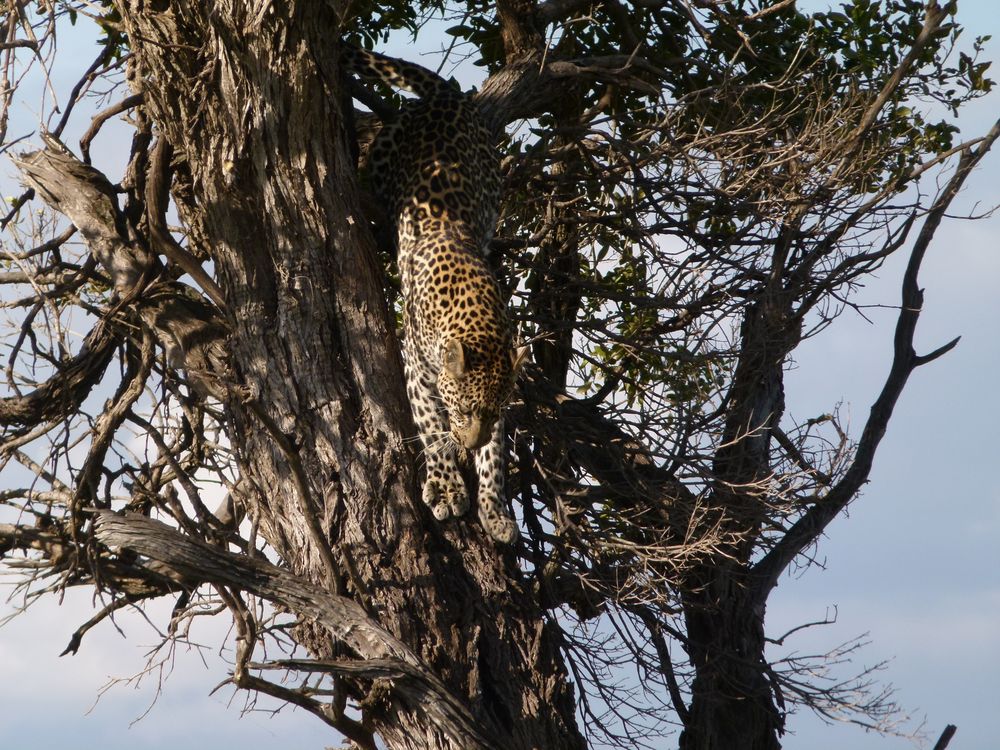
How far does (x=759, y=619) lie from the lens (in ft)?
29.6

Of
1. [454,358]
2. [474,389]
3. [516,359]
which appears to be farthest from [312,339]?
[516,359]

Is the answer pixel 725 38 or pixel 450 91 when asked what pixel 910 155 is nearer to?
pixel 725 38

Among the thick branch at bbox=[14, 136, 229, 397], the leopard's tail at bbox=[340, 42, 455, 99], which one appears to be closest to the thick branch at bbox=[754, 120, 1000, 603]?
the leopard's tail at bbox=[340, 42, 455, 99]

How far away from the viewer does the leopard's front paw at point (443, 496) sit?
720 cm

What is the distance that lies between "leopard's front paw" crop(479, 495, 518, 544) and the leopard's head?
0.42 meters

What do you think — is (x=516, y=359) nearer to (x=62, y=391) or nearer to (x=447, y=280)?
(x=447, y=280)

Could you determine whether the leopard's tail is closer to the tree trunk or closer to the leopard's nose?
the tree trunk

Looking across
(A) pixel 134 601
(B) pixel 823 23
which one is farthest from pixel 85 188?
(B) pixel 823 23

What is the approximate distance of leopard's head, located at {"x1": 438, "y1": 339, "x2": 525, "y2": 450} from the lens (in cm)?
716

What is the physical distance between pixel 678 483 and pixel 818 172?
2343 millimetres

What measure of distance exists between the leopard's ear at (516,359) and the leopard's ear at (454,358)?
1.04ft

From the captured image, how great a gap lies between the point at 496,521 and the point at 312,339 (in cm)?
162

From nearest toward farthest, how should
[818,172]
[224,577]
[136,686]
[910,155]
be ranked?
[224,577] → [136,686] → [818,172] → [910,155]

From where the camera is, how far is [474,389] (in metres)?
7.16
